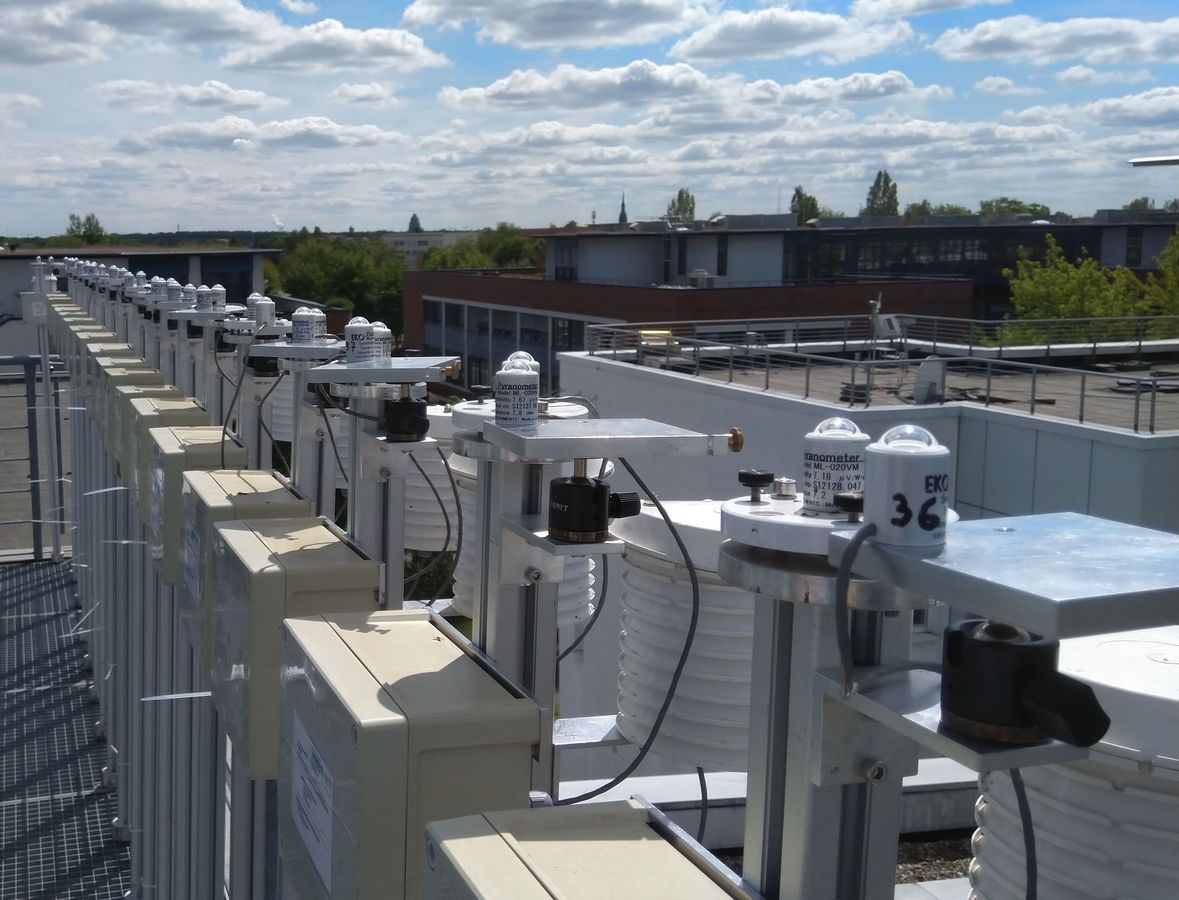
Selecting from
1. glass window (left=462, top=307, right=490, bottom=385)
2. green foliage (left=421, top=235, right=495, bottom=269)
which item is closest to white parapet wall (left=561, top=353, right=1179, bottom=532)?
glass window (left=462, top=307, right=490, bottom=385)

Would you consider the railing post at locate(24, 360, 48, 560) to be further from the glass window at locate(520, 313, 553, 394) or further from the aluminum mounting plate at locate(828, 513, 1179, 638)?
the glass window at locate(520, 313, 553, 394)

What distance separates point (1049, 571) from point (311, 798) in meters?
1.36

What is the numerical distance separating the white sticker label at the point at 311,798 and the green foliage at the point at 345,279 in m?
78.5

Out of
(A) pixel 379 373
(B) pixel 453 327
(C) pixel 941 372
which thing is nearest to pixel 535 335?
(B) pixel 453 327

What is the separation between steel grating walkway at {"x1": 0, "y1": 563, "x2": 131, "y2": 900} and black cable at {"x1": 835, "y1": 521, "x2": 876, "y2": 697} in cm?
461

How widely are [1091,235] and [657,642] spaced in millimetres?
52186

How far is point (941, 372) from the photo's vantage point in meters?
16.0

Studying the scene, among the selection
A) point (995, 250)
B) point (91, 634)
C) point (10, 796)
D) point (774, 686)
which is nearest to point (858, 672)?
point (774, 686)

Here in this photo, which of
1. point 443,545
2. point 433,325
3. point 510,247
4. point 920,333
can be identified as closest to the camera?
point 443,545

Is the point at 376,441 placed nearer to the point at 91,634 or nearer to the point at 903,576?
the point at 903,576

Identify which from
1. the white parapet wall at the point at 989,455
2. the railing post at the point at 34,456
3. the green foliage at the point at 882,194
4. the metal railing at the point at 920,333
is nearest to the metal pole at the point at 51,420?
the railing post at the point at 34,456

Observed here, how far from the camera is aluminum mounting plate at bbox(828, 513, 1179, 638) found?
1004 mm

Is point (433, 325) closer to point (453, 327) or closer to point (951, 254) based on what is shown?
point (453, 327)

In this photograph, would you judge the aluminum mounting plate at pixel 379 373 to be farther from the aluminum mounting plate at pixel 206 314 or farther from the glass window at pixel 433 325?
the glass window at pixel 433 325
